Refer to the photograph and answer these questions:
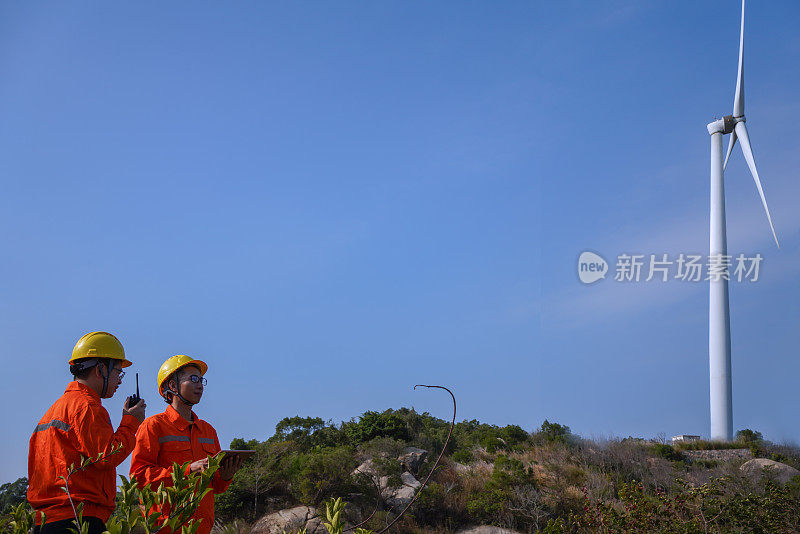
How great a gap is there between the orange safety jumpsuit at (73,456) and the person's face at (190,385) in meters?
1.12

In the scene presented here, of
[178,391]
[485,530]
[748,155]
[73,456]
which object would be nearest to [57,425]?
[73,456]

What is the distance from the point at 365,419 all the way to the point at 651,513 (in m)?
13.8

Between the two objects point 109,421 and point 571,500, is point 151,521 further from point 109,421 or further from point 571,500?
point 571,500

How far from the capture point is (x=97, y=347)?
5184mm

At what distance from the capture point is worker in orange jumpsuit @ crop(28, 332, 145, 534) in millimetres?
4562

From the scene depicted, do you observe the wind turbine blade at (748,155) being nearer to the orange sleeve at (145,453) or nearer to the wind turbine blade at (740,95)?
the wind turbine blade at (740,95)

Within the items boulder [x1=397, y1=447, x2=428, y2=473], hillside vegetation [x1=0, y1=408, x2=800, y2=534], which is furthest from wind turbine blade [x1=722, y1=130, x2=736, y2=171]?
boulder [x1=397, y1=447, x2=428, y2=473]

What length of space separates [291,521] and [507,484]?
18.1 ft

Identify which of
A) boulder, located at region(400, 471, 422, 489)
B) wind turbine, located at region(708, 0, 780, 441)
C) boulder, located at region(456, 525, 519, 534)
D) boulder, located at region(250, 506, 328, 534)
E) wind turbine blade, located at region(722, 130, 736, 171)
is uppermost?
wind turbine blade, located at region(722, 130, 736, 171)

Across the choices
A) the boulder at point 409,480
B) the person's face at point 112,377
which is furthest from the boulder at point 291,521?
the person's face at point 112,377

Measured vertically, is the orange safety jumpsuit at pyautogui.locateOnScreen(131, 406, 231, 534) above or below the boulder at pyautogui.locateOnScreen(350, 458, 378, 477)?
below

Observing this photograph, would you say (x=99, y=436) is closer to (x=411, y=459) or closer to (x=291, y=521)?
(x=291, y=521)

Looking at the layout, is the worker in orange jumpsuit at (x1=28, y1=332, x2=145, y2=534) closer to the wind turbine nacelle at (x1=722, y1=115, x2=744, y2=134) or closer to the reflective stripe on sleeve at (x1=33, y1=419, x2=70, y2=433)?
the reflective stripe on sleeve at (x1=33, y1=419, x2=70, y2=433)

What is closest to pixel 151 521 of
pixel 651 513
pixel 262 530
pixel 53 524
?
pixel 53 524
